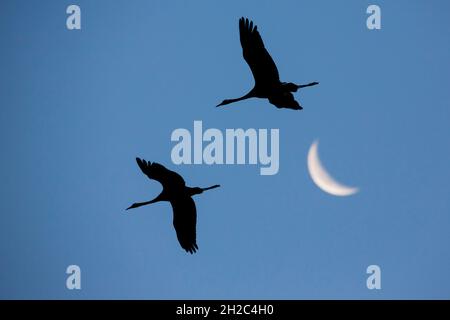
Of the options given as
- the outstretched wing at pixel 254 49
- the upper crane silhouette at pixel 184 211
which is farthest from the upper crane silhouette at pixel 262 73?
the upper crane silhouette at pixel 184 211

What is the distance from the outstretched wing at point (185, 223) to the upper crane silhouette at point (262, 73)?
1450mm

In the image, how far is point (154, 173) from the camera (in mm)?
7656

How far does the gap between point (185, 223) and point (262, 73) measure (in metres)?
1.91

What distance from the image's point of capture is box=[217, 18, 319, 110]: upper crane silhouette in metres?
7.72

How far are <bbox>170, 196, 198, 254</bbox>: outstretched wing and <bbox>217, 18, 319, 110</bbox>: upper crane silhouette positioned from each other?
4.76 feet

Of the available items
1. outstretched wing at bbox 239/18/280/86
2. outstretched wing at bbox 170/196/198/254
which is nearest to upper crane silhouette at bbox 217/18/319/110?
outstretched wing at bbox 239/18/280/86

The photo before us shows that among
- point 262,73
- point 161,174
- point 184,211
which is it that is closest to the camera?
point 161,174

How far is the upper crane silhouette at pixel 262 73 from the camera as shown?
7.72 metres

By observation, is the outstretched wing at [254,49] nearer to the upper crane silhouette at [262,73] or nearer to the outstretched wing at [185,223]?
the upper crane silhouette at [262,73]

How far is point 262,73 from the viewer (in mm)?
8000

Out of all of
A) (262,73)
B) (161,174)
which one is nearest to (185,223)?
(161,174)

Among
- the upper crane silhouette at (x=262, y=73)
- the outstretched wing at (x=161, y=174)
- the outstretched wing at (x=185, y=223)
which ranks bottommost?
the outstretched wing at (x=185, y=223)

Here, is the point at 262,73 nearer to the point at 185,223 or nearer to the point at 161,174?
the point at 161,174
